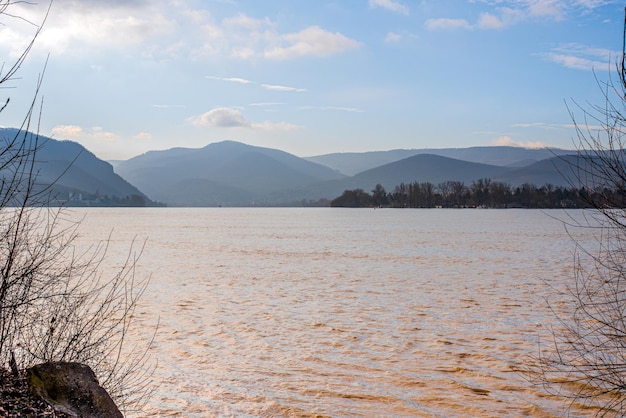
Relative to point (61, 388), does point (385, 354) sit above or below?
below

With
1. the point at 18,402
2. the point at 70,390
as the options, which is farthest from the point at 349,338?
the point at 18,402

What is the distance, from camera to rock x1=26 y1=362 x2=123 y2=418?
6.16 metres

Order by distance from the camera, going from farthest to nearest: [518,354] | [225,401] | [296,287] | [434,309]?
[296,287]
[434,309]
[518,354]
[225,401]

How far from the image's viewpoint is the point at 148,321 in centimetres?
1584

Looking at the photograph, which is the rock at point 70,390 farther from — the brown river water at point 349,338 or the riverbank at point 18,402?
the brown river water at point 349,338

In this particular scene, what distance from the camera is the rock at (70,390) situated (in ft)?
20.2

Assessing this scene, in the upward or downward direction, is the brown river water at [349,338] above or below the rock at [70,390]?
below

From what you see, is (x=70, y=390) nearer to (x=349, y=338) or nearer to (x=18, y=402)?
(x=18, y=402)

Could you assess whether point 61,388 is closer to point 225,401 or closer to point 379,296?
point 225,401

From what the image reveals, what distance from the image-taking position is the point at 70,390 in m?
6.42

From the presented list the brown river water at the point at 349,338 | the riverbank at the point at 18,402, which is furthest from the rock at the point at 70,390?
the brown river water at the point at 349,338

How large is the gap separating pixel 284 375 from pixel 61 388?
5.43 metres

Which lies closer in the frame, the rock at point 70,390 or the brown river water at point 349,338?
the rock at point 70,390

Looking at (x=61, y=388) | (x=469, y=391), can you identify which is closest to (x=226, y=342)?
(x=469, y=391)
